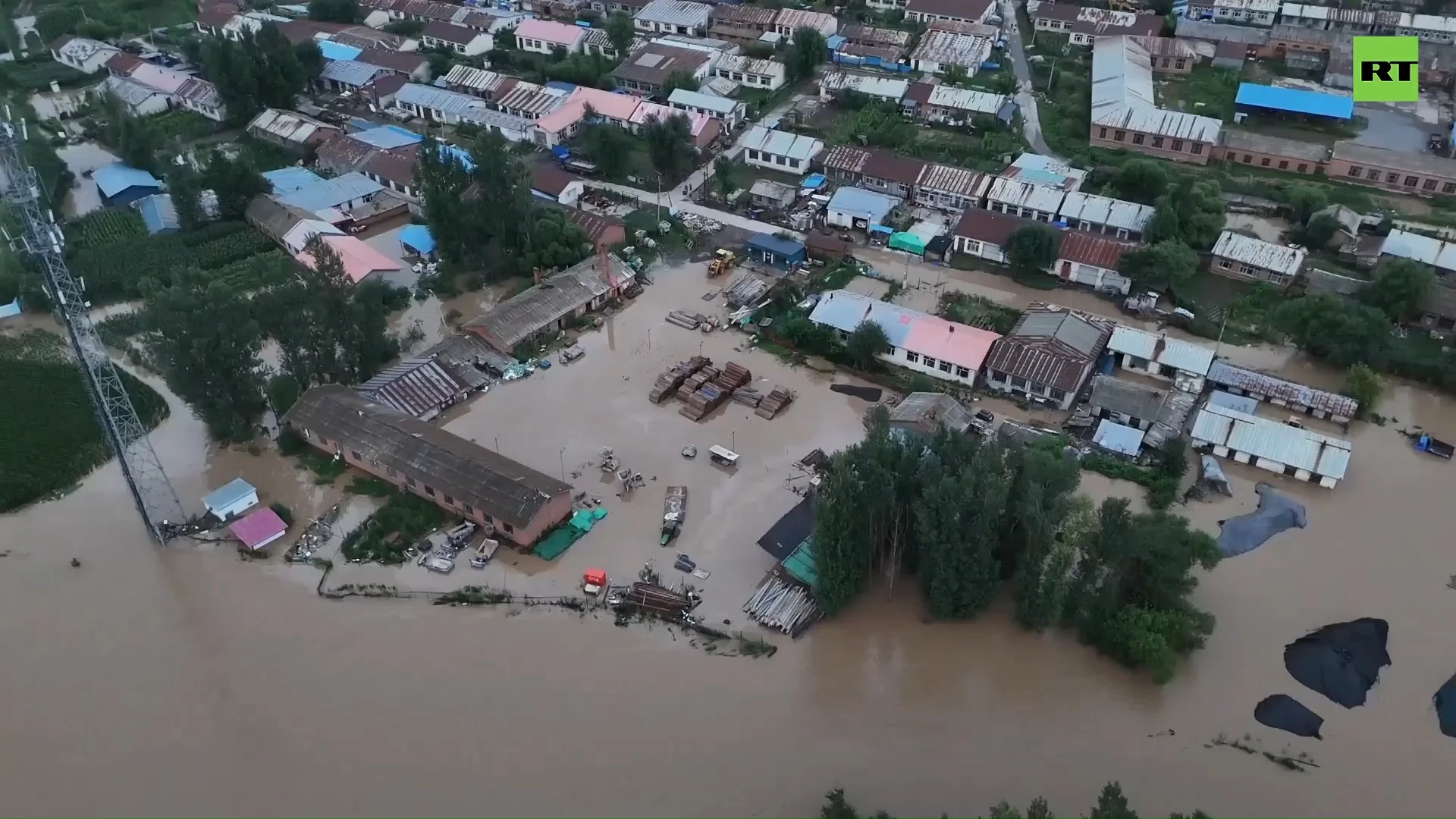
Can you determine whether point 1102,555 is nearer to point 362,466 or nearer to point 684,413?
point 684,413

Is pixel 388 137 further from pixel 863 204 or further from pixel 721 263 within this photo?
pixel 863 204

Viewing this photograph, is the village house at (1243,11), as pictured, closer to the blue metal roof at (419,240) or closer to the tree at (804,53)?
the tree at (804,53)

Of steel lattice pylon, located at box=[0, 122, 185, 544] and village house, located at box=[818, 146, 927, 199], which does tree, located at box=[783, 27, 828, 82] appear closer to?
village house, located at box=[818, 146, 927, 199]

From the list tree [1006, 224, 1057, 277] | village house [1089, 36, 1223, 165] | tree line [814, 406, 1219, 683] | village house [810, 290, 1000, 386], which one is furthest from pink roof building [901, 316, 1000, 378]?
village house [1089, 36, 1223, 165]

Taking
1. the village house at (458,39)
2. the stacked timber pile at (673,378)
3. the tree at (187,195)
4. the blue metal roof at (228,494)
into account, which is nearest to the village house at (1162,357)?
the stacked timber pile at (673,378)

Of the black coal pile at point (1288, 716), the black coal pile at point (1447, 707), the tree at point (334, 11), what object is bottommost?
the black coal pile at point (1288, 716)

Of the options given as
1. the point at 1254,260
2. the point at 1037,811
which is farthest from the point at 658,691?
the point at 1254,260

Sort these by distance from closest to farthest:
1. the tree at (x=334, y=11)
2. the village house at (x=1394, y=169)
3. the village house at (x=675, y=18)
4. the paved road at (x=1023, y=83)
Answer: the village house at (x=1394, y=169), the paved road at (x=1023, y=83), the village house at (x=675, y=18), the tree at (x=334, y=11)

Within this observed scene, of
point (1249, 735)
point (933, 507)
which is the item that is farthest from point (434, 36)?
point (1249, 735)
